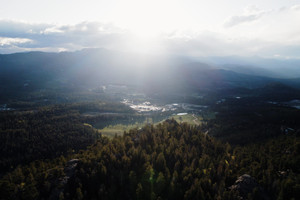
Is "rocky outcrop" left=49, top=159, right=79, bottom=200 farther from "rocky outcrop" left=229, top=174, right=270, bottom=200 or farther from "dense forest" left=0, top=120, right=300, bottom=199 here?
"rocky outcrop" left=229, top=174, right=270, bottom=200

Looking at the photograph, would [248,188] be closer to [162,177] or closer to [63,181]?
[162,177]

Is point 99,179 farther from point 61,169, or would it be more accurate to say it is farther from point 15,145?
point 15,145

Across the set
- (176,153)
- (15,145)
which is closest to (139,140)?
(176,153)

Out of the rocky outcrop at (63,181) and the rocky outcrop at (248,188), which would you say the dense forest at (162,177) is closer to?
the rocky outcrop at (63,181)

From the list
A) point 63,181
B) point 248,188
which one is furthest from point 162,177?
point 63,181

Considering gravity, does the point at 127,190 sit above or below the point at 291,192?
below

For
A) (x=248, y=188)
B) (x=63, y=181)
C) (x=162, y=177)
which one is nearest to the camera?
(x=248, y=188)

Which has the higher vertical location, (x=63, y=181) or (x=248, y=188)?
(x=248, y=188)

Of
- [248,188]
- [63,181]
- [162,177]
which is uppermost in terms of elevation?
[248,188]

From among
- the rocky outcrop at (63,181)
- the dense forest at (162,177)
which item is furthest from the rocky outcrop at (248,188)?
the rocky outcrop at (63,181)
